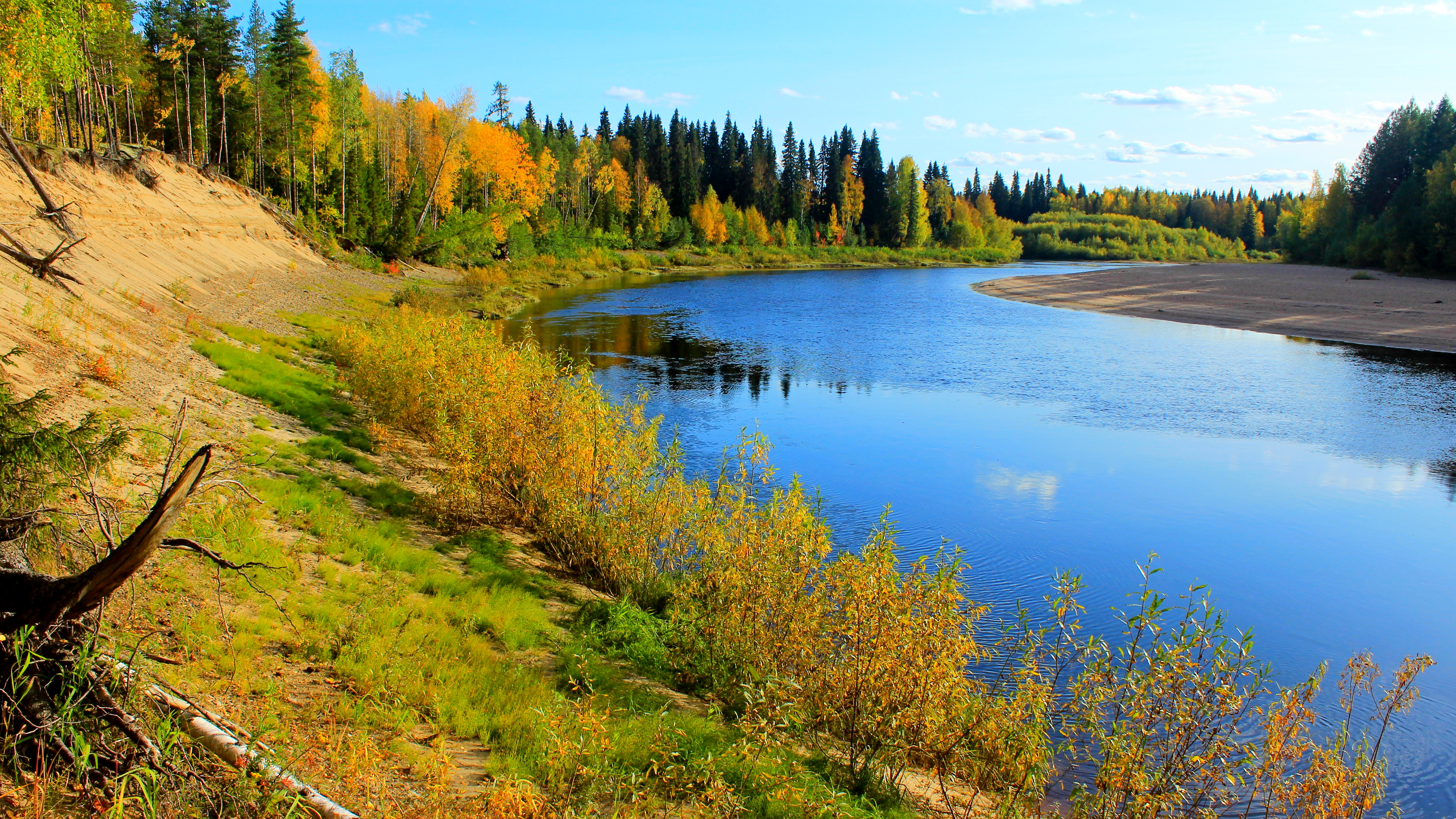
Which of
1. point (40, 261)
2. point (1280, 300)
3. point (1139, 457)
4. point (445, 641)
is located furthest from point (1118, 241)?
point (445, 641)

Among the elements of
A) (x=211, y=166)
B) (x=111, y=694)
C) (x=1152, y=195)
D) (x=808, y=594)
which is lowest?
(x=808, y=594)

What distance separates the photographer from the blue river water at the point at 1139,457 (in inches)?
431

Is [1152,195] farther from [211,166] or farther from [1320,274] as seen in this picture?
[211,166]

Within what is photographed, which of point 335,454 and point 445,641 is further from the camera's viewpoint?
point 335,454

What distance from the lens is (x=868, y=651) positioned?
21.8 feet

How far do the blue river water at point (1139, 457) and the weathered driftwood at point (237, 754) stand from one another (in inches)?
304

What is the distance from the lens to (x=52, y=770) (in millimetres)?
3869

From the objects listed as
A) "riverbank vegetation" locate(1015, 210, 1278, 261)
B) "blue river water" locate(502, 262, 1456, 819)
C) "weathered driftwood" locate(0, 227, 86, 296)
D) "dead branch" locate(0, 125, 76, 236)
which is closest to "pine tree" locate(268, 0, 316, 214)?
"blue river water" locate(502, 262, 1456, 819)

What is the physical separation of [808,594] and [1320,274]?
72.7 metres

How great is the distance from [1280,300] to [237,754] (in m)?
56.2

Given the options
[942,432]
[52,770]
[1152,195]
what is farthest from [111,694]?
[1152,195]

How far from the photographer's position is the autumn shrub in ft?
18.8

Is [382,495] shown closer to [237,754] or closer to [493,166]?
[237,754]

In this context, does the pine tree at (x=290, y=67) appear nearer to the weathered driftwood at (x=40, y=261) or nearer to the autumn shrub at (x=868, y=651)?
the weathered driftwood at (x=40, y=261)
